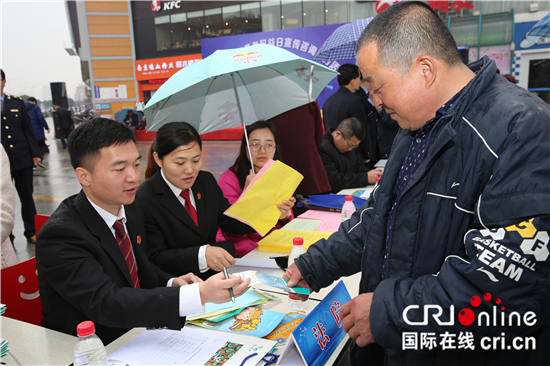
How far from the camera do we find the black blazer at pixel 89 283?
4.02ft

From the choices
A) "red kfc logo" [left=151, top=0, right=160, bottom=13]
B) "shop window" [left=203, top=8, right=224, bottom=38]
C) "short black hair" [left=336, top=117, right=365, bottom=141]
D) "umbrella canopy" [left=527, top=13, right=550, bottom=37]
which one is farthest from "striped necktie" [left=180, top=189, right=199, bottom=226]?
"red kfc logo" [left=151, top=0, right=160, bottom=13]

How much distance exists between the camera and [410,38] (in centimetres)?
100

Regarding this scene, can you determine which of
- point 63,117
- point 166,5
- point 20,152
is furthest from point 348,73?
point 166,5

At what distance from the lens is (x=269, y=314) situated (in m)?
1.40

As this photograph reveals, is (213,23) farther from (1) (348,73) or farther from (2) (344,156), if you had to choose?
(2) (344,156)

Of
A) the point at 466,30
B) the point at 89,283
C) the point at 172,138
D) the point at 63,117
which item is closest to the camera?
the point at 89,283

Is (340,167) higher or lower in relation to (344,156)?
lower

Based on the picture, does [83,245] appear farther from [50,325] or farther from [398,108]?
[398,108]

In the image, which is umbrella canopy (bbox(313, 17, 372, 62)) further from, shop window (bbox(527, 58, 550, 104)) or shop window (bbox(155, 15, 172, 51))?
shop window (bbox(155, 15, 172, 51))

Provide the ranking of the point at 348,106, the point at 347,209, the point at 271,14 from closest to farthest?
the point at 347,209, the point at 348,106, the point at 271,14

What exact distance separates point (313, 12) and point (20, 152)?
49.1 feet

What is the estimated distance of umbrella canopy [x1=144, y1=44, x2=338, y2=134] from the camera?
248 cm

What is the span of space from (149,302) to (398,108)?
3.37ft

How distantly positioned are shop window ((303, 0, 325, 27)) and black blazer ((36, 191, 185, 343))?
17013 millimetres
